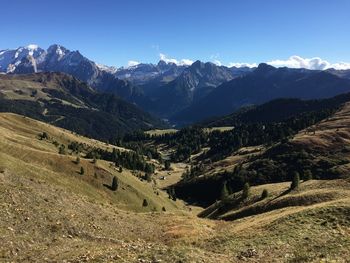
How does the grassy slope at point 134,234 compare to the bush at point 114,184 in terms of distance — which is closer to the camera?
the grassy slope at point 134,234

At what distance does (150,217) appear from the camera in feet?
197

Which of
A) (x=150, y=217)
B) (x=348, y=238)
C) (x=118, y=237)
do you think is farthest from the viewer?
(x=150, y=217)

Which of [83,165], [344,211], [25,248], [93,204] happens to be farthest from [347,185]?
[83,165]

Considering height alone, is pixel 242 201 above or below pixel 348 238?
below

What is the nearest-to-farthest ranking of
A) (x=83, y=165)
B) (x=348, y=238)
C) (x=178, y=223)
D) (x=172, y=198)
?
(x=348, y=238) → (x=178, y=223) → (x=83, y=165) → (x=172, y=198)

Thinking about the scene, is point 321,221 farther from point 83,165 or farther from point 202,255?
point 83,165

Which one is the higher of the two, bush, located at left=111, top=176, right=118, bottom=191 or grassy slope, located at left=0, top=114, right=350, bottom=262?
grassy slope, located at left=0, top=114, right=350, bottom=262

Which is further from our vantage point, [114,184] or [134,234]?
[114,184]

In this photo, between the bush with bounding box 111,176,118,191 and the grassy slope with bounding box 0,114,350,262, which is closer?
the grassy slope with bounding box 0,114,350,262

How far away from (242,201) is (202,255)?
207 ft

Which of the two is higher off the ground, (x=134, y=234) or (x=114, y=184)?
(x=134, y=234)

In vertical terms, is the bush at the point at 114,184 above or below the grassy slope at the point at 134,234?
below

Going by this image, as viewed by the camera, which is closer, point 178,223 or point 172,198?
point 178,223

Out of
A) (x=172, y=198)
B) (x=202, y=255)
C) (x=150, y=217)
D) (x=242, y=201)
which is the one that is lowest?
(x=172, y=198)
